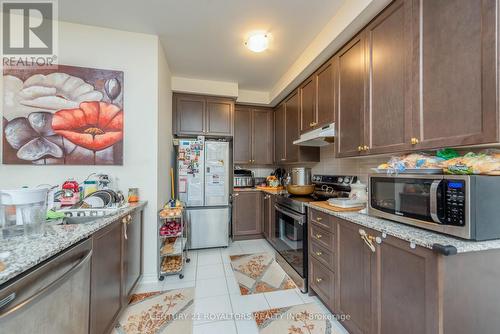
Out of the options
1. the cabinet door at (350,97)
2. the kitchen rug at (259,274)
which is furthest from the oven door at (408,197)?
the kitchen rug at (259,274)

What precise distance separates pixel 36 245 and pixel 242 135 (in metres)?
3.04

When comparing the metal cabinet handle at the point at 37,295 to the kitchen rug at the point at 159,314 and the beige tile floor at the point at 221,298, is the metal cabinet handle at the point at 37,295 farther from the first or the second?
the beige tile floor at the point at 221,298

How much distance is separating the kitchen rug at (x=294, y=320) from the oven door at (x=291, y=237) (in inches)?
12.6

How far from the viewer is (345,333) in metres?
1.48

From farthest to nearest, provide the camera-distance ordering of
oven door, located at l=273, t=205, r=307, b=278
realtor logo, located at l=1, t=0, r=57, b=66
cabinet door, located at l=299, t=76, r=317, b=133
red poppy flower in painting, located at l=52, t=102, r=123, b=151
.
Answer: cabinet door, located at l=299, t=76, r=317, b=133, oven door, located at l=273, t=205, r=307, b=278, red poppy flower in painting, located at l=52, t=102, r=123, b=151, realtor logo, located at l=1, t=0, r=57, b=66

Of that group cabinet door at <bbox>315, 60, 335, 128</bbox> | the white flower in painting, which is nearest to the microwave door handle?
cabinet door at <bbox>315, 60, 335, 128</bbox>

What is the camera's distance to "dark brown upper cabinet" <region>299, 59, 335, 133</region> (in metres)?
2.10

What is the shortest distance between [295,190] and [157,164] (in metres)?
1.66

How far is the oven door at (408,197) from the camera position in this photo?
0.99 m

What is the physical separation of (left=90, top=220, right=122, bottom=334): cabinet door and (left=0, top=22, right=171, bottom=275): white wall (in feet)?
2.15

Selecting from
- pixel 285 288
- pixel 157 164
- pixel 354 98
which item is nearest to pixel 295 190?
pixel 285 288

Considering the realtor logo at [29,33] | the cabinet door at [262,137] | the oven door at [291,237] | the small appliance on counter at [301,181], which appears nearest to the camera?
the realtor logo at [29,33]

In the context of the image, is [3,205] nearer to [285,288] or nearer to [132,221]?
[132,221]

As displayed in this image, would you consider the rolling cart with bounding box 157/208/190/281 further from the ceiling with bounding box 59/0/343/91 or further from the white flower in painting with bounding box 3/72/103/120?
the ceiling with bounding box 59/0/343/91
